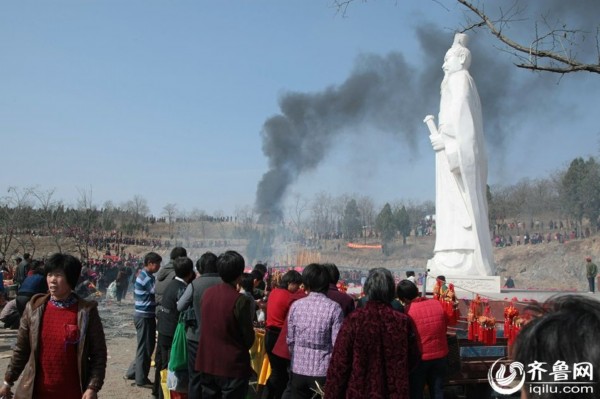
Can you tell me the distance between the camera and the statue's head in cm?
1435

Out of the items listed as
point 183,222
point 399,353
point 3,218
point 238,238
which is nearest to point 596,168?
point 238,238

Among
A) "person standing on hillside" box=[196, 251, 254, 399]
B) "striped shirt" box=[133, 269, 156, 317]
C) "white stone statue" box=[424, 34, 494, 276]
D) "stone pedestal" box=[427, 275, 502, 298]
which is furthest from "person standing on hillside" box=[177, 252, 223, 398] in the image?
"white stone statue" box=[424, 34, 494, 276]

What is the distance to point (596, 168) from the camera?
1849 inches

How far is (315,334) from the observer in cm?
420

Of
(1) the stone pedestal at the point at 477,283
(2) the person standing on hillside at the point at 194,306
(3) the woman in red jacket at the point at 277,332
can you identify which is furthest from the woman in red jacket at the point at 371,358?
(1) the stone pedestal at the point at 477,283

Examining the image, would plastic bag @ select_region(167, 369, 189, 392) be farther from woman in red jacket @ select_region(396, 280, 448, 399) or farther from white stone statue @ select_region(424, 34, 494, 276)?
white stone statue @ select_region(424, 34, 494, 276)

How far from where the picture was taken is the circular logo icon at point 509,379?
1.62m

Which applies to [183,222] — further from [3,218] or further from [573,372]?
[573,372]

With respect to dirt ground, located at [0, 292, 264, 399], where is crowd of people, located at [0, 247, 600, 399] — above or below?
above

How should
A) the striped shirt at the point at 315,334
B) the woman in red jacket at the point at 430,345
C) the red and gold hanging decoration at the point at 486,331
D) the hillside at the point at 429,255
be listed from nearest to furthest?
the striped shirt at the point at 315,334, the woman in red jacket at the point at 430,345, the red and gold hanging decoration at the point at 486,331, the hillside at the point at 429,255

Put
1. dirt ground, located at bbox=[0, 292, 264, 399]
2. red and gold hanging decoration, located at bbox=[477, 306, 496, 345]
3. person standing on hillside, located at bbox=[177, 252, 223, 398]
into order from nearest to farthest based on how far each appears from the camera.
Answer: person standing on hillside, located at bbox=[177, 252, 223, 398] < red and gold hanging decoration, located at bbox=[477, 306, 496, 345] < dirt ground, located at bbox=[0, 292, 264, 399]

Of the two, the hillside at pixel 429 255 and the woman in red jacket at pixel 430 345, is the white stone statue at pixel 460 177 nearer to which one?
the woman in red jacket at pixel 430 345

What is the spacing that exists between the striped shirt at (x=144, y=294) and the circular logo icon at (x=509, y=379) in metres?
5.51

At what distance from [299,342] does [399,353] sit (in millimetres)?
970
